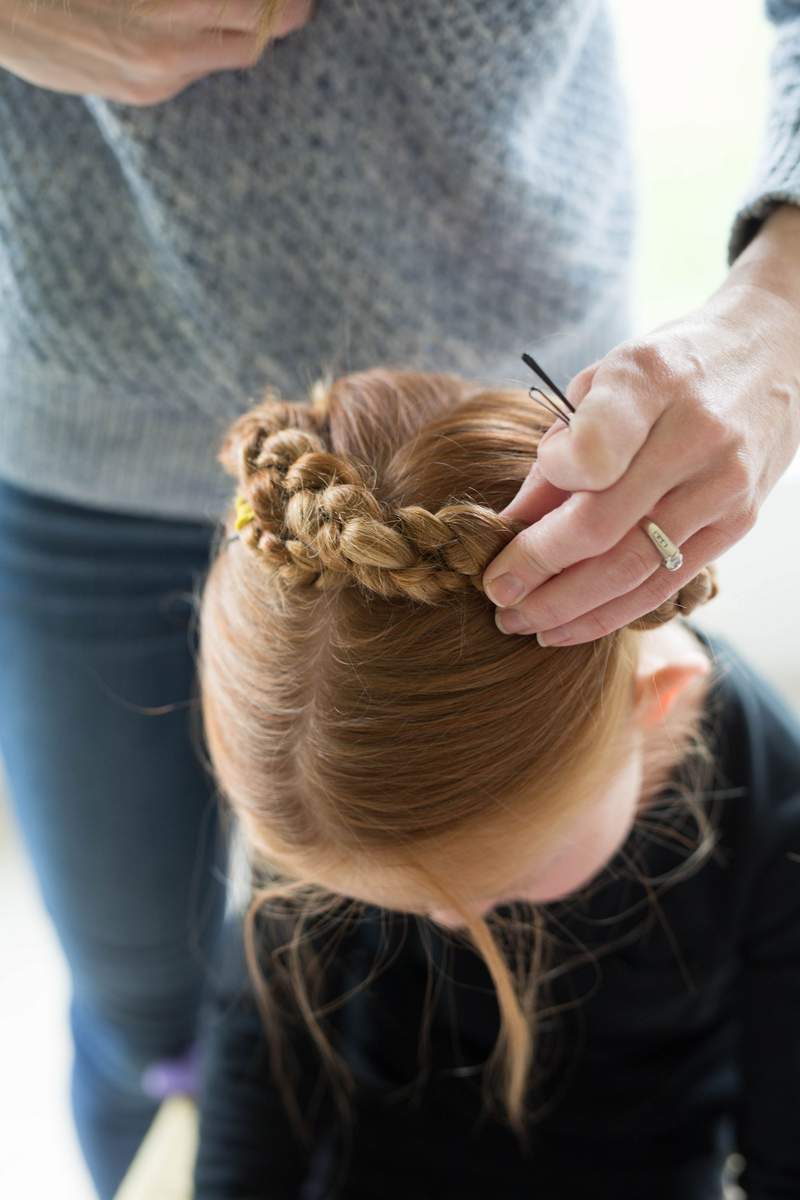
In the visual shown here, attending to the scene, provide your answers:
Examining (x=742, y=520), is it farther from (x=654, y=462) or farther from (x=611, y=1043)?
(x=611, y=1043)

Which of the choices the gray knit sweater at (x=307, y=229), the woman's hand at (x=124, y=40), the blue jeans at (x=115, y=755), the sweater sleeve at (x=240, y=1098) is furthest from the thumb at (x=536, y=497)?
the sweater sleeve at (x=240, y=1098)

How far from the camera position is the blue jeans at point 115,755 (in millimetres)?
939

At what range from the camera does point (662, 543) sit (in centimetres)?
50

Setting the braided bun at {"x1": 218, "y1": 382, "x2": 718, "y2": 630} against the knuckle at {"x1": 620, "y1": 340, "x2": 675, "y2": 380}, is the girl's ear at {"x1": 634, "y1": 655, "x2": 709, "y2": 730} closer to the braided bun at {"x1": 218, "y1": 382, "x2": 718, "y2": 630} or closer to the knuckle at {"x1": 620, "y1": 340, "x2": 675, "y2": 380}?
the braided bun at {"x1": 218, "y1": 382, "x2": 718, "y2": 630}

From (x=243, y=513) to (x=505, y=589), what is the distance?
18 cm

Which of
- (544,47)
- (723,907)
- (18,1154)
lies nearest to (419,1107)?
(723,907)

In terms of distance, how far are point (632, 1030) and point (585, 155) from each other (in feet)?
2.54

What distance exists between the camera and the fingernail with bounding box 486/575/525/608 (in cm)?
54

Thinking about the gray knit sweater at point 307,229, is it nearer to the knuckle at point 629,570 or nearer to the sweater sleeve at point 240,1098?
the knuckle at point 629,570

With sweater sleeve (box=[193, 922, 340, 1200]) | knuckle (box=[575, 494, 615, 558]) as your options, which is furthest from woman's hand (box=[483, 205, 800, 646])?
sweater sleeve (box=[193, 922, 340, 1200])

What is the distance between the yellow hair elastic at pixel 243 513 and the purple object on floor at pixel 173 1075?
30.1 inches

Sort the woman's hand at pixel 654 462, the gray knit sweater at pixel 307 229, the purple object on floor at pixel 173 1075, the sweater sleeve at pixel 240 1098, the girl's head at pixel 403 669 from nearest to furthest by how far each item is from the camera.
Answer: the woman's hand at pixel 654 462
the girl's head at pixel 403 669
the gray knit sweater at pixel 307 229
the sweater sleeve at pixel 240 1098
the purple object on floor at pixel 173 1075

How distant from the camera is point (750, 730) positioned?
0.92 meters

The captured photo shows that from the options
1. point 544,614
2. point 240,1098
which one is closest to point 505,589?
point 544,614
